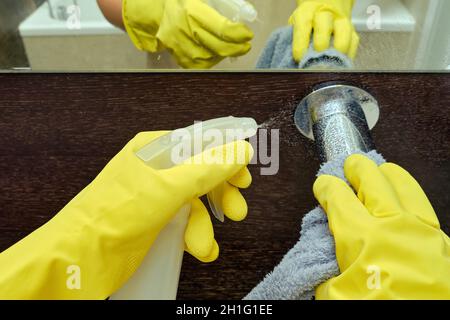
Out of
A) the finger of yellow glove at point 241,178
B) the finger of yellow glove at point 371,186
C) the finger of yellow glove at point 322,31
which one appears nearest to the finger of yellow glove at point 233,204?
the finger of yellow glove at point 241,178

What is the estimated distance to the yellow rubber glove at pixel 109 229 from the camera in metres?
0.39

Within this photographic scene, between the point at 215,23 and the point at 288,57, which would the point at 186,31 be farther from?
the point at 288,57

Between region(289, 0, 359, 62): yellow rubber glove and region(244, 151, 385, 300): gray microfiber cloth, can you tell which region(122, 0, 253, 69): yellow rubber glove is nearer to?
region(289, 0, 359, 62): yellow rubber glove

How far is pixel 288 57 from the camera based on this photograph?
0.56 metres

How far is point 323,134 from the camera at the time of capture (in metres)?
0.49

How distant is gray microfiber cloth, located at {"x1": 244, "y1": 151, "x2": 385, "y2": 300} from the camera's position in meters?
0.38

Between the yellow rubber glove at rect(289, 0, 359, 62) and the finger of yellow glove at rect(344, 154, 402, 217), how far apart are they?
0.60ft

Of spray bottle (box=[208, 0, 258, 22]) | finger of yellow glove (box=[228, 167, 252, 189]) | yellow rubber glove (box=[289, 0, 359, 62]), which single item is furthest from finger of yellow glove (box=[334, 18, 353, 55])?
finger of yellow glove (box=[228, 167, 252, 189])

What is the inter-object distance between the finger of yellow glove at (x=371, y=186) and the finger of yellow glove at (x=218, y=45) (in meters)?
0.24

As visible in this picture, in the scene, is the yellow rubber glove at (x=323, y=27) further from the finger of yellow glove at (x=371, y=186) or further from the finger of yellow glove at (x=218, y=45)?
the finger of yellow glove at (x=371, y=186)

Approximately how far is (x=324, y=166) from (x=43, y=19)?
0.44 metres

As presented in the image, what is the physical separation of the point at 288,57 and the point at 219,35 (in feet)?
0.33
